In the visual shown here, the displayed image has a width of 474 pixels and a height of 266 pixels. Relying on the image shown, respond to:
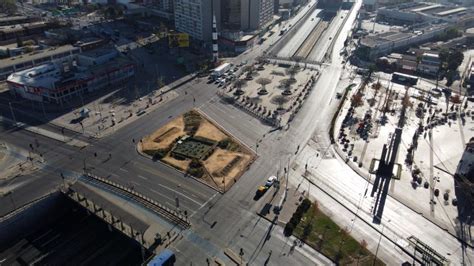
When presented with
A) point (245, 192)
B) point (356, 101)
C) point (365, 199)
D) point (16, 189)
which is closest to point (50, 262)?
point (16, 189)

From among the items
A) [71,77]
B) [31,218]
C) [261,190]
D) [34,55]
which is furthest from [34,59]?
[261,190]

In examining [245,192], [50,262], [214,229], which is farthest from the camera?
[245,192]

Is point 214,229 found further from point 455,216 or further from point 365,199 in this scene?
point 455,216

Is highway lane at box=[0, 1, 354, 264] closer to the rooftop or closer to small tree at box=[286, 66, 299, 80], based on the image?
small tree at box=[286, 66, 299, 80]

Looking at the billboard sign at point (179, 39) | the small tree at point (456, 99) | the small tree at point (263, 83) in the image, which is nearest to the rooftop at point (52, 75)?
the billboard sign at point (179, 39)

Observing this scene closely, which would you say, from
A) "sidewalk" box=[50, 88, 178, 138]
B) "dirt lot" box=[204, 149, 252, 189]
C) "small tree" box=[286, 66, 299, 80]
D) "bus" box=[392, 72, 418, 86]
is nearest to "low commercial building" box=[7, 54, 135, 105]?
"sidewalk" box=[50, 88, 178, 138]

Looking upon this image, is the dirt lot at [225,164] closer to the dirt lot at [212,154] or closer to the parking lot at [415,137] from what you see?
the dirt lot at [212,154]

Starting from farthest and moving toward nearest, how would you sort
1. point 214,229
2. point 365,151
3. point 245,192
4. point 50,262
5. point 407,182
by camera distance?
point 365,151
point 407,182
point 245,192
point 214,229
point 50,262
